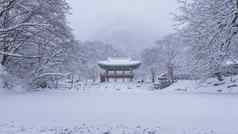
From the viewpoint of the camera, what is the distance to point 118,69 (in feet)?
163

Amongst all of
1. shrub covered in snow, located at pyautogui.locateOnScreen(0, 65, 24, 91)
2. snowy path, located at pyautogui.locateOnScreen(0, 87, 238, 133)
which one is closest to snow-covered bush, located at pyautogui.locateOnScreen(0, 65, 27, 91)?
shrub covered in snow, located at pyautogui.locateOnScreen(0, 65, 24, 91)

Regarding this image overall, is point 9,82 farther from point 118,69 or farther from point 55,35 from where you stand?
point 118,69

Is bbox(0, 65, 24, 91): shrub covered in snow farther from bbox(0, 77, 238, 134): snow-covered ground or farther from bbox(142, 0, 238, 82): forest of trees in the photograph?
bbox(142, 0, 238, 82): forest of trees

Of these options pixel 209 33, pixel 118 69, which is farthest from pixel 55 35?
pixel 118 69

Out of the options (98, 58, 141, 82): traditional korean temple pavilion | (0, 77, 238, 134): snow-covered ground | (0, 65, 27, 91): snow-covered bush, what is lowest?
(0, 77, 238, 134): snow-covered ground

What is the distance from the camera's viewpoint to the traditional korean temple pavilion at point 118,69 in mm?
49312

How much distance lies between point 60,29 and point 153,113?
10575 mm

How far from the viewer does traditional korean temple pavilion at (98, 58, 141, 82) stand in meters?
49.3

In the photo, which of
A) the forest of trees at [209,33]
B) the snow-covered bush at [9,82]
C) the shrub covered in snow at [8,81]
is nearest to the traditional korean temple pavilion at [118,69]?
the forest of trees at [209,33]

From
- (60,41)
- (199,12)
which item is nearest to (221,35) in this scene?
(199,12)

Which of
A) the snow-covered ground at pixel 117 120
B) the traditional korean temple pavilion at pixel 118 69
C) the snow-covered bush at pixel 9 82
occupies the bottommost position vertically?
the snow-covered ground at pixel 117 120

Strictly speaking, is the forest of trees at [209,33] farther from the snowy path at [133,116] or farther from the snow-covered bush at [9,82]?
the snow-covered bush at [9,82]

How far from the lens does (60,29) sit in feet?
52.9

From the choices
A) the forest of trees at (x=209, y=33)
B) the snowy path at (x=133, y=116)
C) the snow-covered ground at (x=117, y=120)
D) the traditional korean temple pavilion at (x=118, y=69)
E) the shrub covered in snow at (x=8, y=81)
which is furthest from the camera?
the traditional korean temple pavilion at (x=118, y=69)
